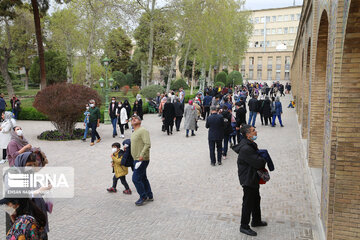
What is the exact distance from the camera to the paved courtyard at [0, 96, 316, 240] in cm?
552

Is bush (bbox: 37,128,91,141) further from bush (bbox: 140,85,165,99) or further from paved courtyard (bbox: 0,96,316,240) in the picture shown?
bush (bbox: 140,85,165,99)

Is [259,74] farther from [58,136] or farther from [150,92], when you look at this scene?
[58,136]

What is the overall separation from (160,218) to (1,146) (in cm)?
658

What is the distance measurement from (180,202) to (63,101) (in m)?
8.36

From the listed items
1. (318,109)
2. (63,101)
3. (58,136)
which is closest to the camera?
(318,109)

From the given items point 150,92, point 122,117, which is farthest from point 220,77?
point 122,117

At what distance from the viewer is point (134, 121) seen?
6.57 meters

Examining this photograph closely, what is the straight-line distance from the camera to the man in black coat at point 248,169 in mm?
5074

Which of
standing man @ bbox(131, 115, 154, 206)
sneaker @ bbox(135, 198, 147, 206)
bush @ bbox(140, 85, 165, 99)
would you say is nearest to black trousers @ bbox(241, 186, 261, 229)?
standing man @ bbox(131, 115, 154, 206)

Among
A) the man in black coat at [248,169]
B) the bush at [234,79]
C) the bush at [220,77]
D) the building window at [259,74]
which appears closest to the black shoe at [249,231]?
the man in black coat at [248,169]

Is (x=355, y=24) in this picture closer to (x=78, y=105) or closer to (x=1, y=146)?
(x=1, y=146)

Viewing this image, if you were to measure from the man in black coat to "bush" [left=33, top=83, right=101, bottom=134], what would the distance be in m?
9.80

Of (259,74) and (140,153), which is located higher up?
(259,74)

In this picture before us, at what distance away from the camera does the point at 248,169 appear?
5.18m
